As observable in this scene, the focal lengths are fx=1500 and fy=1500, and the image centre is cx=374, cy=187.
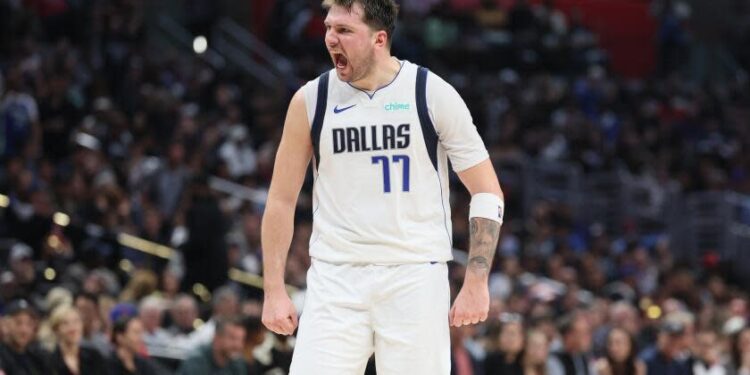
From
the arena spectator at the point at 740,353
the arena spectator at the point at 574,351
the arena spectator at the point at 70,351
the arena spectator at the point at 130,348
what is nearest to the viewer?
the arena spectator at the point at 70,351

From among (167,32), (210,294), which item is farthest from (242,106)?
(210,294)

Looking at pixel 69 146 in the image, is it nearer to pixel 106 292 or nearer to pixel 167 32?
pixel 106 292

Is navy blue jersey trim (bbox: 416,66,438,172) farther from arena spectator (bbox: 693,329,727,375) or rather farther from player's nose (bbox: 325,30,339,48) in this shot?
arena spectator (bbox: 693,329,727,375)

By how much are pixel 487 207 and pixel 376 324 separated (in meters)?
0.69

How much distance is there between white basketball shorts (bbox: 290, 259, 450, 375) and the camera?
611cm

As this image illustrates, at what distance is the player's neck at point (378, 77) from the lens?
249 inches

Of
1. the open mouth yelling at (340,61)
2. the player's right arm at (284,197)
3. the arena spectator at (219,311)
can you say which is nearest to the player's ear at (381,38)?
the open mouth yelling at (340,61)

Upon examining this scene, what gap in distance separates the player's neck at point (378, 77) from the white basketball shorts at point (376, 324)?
765 millimetres

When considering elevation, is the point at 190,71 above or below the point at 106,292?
above

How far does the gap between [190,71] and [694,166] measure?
7963 mm

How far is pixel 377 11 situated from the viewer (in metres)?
6.24

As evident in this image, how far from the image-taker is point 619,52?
2919cm

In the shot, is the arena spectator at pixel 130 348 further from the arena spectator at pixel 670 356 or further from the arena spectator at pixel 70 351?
the arena spectator at pixel 670 356

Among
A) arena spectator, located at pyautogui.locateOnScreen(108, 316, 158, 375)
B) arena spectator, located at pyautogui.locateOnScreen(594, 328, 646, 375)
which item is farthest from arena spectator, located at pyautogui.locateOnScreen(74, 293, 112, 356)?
arena spectator, located at pyautogui.locateOnScreen(594, 328, 646, 375)
